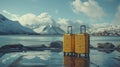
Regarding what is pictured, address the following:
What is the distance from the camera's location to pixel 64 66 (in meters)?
11.1

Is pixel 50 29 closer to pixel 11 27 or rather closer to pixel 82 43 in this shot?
pixel 11 27

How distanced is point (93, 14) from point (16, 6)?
17.3 ft

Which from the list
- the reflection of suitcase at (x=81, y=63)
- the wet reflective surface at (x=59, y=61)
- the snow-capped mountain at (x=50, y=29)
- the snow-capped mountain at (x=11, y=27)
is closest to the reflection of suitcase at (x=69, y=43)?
the wet reflective surface at (x=59, y=61)

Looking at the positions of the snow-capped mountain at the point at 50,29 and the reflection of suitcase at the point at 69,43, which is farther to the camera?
the snow-capped mountain at the point at 50,29

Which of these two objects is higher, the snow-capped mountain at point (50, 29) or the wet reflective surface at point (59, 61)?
the snow-capped mountain at point (50, 29)

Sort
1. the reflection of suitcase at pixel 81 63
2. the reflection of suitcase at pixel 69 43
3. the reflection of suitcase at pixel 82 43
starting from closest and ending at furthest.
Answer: the reflection of suitcase at pixel 81 63, the reflection of suitcase at pixel 82 43, the reflection of suitcase at pixel 69 43

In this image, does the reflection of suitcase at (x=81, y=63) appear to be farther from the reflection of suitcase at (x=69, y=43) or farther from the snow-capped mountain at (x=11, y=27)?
the snow-capped mountain at (x=11, y=27)

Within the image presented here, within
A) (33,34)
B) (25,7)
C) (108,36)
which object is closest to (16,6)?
(25,7)

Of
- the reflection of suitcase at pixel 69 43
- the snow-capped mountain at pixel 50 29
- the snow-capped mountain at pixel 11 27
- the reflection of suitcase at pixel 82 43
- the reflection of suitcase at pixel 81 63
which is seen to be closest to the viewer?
the reflection of suitcase at pixel 81 63

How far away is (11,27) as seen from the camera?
69.7 feet

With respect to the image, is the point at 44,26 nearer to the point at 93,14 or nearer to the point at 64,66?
the point at 93,14

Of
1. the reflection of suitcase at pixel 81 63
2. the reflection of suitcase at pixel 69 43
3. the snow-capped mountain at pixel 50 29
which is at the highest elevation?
the snow-capped mountain at pixel 50 29

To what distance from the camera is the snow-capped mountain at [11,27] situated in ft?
66.3

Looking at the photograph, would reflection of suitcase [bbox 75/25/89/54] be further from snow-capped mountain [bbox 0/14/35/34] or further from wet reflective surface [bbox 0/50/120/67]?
snow-capped mountain [bbox 0/14/35/34]
